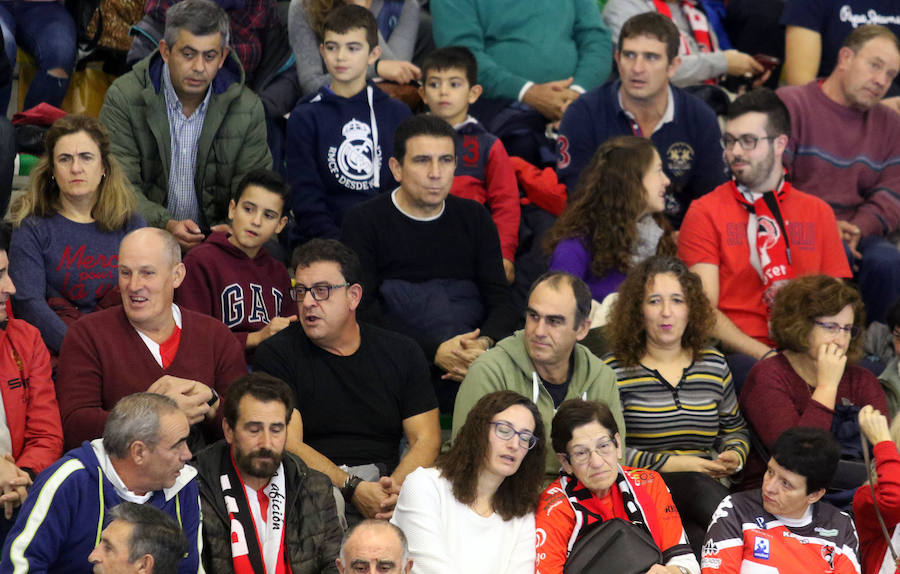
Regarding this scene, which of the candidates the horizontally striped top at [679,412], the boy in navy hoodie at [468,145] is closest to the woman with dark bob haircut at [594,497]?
the horizontally striped top at [679,412]

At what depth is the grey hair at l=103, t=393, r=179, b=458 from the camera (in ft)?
12.4

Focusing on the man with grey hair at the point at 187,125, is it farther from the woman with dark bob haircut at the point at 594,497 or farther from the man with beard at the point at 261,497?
the woman with dark bob haircut at the point at 594,497

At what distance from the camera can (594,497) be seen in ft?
13.9

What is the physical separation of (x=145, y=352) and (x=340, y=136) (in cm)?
183

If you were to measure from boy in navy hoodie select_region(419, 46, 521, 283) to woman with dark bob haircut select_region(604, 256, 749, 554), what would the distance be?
1137mm

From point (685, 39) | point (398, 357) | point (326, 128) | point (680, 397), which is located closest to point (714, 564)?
point (680, 397)

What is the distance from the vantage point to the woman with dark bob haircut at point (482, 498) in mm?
4082

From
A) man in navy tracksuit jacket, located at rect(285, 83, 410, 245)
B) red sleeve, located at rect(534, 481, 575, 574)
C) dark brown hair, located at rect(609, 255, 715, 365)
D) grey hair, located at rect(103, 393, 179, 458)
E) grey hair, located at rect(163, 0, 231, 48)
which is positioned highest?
grey hair, located at rect(163, 0, 231, 48)

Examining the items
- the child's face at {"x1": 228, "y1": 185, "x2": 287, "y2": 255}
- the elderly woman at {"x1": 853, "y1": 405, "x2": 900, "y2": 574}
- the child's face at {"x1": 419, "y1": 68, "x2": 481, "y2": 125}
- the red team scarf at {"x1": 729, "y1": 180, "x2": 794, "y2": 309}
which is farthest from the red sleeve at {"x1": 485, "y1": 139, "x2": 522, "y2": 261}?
the elderly woman at {"x1": 853, "y1": 405, "x2": 900, "y2": 574}

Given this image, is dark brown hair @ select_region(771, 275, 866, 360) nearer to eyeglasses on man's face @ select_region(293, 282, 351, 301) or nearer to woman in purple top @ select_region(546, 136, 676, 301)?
woman in purple top @ select_region(546, 136, 676, 301)

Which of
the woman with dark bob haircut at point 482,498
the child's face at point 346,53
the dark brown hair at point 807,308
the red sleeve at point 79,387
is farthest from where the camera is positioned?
the child's face at point 346,53

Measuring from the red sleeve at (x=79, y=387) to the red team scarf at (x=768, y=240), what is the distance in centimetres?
267

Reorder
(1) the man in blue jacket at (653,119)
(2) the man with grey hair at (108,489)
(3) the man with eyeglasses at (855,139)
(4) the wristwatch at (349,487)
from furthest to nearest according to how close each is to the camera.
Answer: (3) the man with eyeglasses at (855,139) < (1) the man in blue jacket at (653,119) < (4) the wristwatch at (349,487) < (2) the man with grey hair at (108,489)

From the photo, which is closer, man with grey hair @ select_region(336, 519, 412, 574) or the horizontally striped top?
man with grey hair @ select_region(336, 519, 412, 574)
